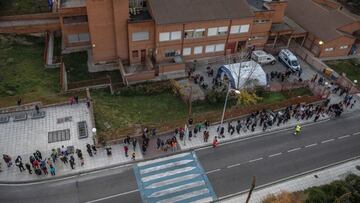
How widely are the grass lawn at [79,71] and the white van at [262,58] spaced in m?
18.5

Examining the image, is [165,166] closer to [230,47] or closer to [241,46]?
[230,47]

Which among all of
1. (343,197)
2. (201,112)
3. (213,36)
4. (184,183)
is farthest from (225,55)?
(343,197)

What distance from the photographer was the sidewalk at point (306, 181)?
2731 centimetres

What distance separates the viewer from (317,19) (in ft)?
160

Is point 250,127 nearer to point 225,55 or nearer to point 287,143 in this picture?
point 287,143

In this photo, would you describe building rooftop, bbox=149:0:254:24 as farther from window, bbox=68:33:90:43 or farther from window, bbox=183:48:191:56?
window, bbox=68:33:90:43

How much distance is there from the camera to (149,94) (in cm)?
3775

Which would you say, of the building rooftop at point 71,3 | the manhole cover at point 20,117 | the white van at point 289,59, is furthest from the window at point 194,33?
the manhole cover at point 20,117

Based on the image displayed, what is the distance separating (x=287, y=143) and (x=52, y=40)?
33.3 m

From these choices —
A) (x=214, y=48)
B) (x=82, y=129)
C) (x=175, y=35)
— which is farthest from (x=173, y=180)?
(x=214, y=48)

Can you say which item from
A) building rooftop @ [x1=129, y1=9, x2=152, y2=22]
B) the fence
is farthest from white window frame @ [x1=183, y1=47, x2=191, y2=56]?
the fence

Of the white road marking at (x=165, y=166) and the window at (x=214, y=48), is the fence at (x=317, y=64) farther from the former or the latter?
the white road marking at (x=165, y=166)

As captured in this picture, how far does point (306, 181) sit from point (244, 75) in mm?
14749

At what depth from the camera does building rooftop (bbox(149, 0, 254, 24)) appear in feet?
130
